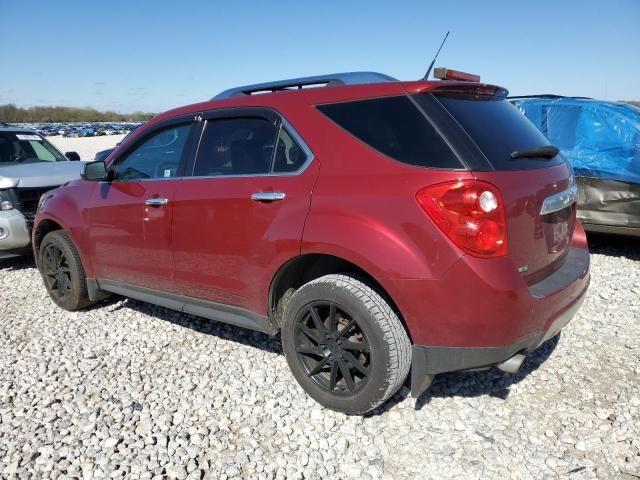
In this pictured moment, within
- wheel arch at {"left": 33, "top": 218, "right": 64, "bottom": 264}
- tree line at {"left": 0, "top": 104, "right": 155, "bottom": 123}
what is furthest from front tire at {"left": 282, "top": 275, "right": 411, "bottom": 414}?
tree line at {"left": 0, "top": 104, "right": 155, "bottom": 123}

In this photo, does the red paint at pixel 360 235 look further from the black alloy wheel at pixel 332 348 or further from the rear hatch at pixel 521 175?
the black alloy wheel at pixel 332 348

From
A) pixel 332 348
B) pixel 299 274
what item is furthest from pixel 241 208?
pixel 332 348

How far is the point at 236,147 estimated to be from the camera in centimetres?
314

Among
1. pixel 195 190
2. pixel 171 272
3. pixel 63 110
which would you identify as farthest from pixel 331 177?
pixel 63 110

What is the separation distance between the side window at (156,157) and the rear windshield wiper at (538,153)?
219cm

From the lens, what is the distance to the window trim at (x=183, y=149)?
3395mm

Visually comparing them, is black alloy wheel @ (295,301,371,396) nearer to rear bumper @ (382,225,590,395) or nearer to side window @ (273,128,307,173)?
rear bumper @ (382,225,590,395)

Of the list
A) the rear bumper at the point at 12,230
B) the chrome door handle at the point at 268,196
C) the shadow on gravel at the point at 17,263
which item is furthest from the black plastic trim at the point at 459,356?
the shadow on gravel at the point at 17,263

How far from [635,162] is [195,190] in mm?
4904

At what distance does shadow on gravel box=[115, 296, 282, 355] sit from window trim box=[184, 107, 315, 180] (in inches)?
53.4

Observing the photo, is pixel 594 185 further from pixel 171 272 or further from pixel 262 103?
pixel 171 272

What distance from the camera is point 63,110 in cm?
10231

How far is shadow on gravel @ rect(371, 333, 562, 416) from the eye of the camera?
9.69ft

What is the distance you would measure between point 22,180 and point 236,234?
13.6 ft
